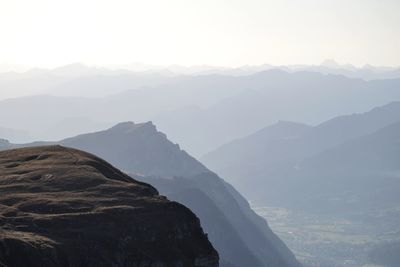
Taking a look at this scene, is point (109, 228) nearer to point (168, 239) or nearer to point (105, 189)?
point (168, 239)

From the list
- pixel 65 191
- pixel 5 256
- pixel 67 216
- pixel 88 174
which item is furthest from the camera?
pixel 88 174

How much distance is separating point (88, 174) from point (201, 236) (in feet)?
94.7

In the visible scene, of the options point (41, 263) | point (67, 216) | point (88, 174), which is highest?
point (88, 174)

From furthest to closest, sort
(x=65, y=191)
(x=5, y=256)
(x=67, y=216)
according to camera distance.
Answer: (x=65, y=191) < (x=67, y=216) < (x=5, y=256)

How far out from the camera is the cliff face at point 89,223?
90562 millimetres

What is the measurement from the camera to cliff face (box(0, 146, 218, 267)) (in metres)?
90.6

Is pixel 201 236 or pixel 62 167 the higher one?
pixel 62 167

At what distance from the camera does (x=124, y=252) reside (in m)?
96.6

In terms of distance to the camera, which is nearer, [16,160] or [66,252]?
[66,252]

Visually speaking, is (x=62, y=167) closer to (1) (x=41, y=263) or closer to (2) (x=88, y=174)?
(2) (x=88, y=174)

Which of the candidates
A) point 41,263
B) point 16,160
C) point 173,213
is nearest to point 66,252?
point 41,263

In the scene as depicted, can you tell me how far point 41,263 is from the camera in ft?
279

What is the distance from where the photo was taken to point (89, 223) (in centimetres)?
10150

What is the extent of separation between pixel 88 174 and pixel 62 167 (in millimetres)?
7430
